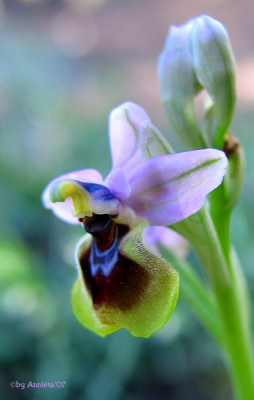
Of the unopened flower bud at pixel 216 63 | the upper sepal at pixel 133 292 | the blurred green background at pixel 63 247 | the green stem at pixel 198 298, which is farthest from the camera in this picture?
the blurred green background at pixel 63 247

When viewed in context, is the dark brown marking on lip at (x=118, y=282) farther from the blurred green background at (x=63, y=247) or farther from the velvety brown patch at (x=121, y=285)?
the blurred green background at (x=63, y=247)

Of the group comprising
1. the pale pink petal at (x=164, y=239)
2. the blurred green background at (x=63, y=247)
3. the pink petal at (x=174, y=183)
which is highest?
the pink petal at (x=174, y=183)

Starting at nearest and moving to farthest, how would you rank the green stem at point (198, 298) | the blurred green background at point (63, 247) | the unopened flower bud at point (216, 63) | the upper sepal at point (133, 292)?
the upper sepal at point (133, 292) → the unopened flower bud at point (216, 63) → the green stem at point (198, 298) → the blurred green background at point (63, 247)

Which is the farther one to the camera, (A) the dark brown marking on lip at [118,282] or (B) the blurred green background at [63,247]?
(B) the blurred green background at [63,247]

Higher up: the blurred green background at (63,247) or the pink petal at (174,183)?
the pink petal at (174,183)

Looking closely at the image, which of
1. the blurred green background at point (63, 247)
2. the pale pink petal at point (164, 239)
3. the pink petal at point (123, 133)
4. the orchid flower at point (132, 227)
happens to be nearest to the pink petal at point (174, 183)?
the orchid flower at point (132, 227)

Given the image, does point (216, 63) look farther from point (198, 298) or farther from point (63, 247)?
point (63, 247)

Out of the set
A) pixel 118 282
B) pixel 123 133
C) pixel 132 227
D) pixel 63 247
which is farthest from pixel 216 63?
pixel 63 247

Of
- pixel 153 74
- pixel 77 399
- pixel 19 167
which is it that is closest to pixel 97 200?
pixel 77 399
